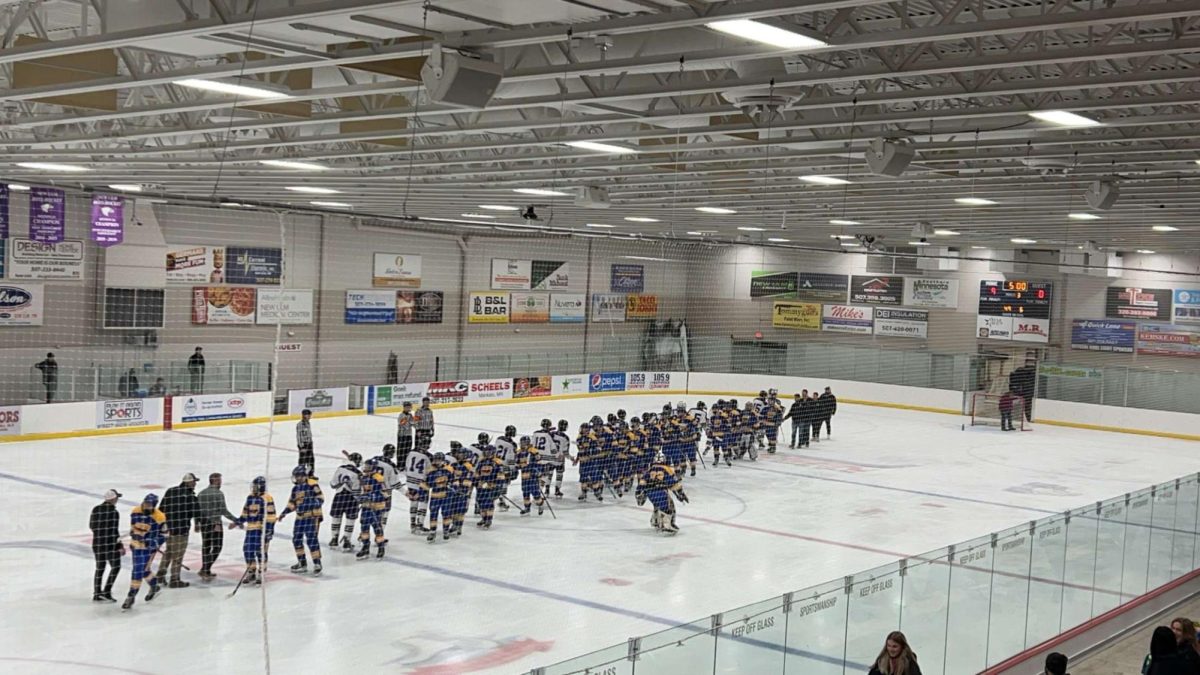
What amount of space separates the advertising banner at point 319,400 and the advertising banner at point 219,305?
2180 mm

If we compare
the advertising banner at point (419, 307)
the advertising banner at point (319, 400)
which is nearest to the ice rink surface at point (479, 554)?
the advertising banner at point (319, 400)

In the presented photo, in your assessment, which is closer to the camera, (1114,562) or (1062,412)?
(1114,562)

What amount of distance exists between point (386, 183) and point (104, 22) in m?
12.0

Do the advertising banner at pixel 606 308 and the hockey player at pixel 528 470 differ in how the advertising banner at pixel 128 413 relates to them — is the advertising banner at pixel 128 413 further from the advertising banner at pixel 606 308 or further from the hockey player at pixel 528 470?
the advertising banner at pixel 606 308

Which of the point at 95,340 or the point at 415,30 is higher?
the point at 415,30

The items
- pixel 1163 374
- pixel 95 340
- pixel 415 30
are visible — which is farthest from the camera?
pixel 1163 374

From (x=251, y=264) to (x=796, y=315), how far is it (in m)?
17.3

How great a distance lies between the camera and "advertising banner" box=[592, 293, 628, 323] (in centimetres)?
3166

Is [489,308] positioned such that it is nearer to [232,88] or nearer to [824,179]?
[824,179]

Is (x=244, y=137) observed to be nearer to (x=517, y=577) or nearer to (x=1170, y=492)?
(x=517, y=577)

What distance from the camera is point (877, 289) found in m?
34.0

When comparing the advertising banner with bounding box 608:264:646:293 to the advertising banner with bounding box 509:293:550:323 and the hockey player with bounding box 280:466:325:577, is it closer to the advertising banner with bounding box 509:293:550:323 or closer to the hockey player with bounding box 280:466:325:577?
the advertising banner with bounding box 509:293:550:323

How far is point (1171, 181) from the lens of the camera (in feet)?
50.0

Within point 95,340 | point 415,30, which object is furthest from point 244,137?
point 95,340
